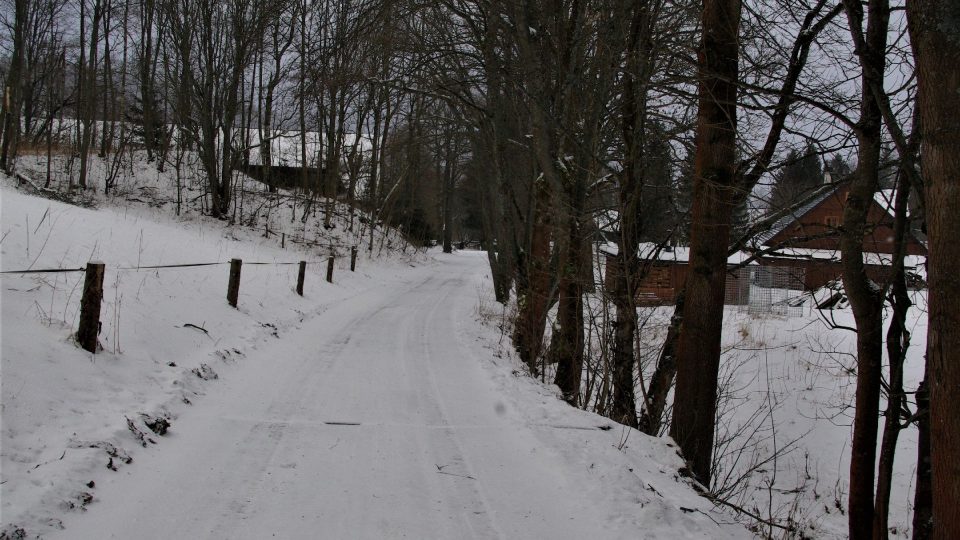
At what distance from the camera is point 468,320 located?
13.5m

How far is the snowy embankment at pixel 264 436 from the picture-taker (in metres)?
3.51

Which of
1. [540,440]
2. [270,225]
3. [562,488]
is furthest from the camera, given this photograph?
[270,225]

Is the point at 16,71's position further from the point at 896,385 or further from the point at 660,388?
the point at 896,385

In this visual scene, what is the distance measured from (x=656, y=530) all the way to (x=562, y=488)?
2.46 ft

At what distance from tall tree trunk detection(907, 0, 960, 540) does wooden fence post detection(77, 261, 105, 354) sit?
643cm

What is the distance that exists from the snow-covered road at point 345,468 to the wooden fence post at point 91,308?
118 centimetres

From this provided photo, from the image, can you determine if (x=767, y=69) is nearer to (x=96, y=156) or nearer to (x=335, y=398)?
(x=335, y=398)

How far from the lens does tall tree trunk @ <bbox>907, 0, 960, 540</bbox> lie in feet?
8.83

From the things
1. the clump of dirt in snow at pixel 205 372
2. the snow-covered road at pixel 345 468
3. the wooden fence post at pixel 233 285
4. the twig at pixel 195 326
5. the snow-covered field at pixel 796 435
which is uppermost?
the wooden fence post at pixel 233 285

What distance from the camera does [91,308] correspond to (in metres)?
5.52

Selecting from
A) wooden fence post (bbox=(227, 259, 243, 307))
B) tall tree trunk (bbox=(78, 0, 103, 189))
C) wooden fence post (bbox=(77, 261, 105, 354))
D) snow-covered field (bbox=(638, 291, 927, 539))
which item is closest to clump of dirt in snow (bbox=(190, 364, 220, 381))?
wooden fence post (bbox=(77, 261, 105, 354))

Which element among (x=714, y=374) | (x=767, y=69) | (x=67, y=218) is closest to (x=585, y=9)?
→ (x=767, y=69)

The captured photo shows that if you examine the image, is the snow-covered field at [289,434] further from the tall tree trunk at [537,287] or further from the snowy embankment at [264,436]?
the tall tree trunk at [537,287]

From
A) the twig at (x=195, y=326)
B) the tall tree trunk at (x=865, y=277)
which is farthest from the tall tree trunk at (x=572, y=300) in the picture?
the twig at (x=195, y=326)
